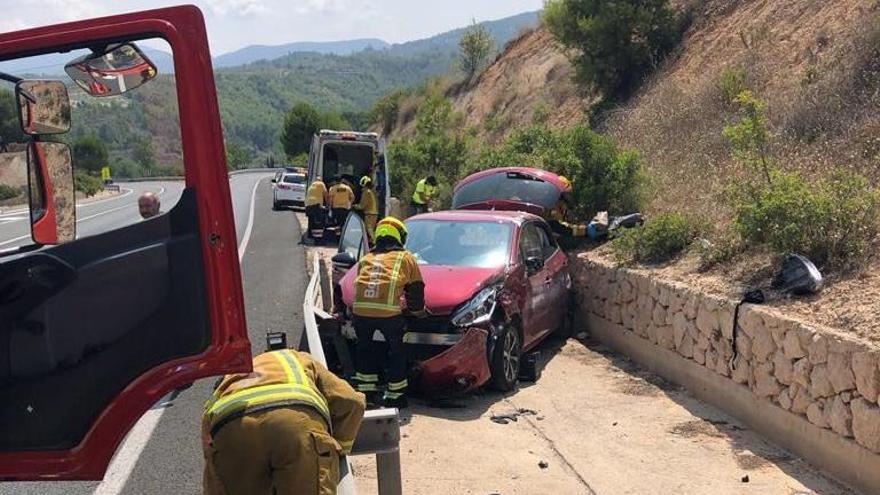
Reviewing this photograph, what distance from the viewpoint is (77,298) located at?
2.76m

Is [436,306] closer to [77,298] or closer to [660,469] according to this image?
[660,469]

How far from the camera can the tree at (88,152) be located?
3009 millimetres

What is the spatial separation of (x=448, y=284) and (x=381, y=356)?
0.91m

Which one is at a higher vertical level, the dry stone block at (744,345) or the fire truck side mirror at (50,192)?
the fire truck side mirror at (50,192)

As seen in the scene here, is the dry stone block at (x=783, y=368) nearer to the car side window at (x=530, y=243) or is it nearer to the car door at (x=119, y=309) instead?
the car side window at (x=530, y=243)

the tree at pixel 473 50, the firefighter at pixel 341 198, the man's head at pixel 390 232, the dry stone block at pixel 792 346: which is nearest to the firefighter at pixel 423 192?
the firefighter at pixel 341 198

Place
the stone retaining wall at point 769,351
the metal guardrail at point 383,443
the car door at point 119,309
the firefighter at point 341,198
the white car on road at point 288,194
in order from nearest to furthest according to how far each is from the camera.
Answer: the car door at point 119,309 → the metal guardrail at point 383,443 → the stone retaining wall at point 769,351 → the firefighter at point 341,198 → the white car on road at point 288,194

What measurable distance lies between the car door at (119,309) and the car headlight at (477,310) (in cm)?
434

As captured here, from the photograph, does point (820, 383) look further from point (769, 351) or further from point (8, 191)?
point (8, 191)

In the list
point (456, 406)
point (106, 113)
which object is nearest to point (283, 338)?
point (106, 113)

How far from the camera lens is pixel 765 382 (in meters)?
6.28

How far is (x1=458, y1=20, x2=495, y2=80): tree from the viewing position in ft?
148

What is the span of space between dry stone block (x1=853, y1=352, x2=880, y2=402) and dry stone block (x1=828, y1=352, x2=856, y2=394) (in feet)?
0.22

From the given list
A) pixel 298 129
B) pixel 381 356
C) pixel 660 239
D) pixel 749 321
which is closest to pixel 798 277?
pixel 749 321
